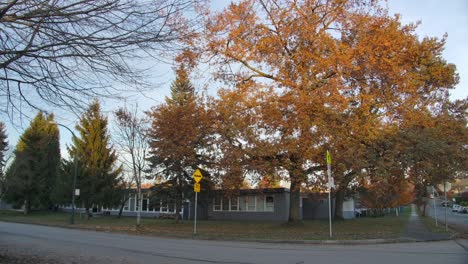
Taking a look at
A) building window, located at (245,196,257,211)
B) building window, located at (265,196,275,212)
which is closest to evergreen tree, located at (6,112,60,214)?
building window, located at (245,196,257,211)

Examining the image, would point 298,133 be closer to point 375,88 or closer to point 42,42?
point 375,88

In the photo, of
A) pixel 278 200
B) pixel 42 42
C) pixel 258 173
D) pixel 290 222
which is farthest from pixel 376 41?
pixel 278 200

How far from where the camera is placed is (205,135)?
31.1 metres

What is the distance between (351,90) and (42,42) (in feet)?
60.8

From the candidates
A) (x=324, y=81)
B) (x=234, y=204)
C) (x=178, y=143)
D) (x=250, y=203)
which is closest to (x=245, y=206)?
(x=250, y=203)

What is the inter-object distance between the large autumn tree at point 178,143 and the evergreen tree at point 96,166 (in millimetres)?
6777

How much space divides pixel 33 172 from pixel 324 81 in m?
39.9

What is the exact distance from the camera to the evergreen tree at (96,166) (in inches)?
1560

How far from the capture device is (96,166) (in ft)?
132

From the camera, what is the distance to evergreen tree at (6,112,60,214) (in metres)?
47.5

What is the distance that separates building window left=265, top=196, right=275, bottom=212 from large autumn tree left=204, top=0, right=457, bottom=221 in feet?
46.5

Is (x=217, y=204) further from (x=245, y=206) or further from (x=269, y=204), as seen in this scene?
(x=269, y=204)

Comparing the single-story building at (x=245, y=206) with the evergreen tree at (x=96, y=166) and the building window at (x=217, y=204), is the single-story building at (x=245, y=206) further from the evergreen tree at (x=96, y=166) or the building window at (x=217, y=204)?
the evergreen tree at (x=96, y=166)

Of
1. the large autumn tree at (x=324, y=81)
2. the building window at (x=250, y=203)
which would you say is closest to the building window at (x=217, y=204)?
the building window at (x=250, y=203)
